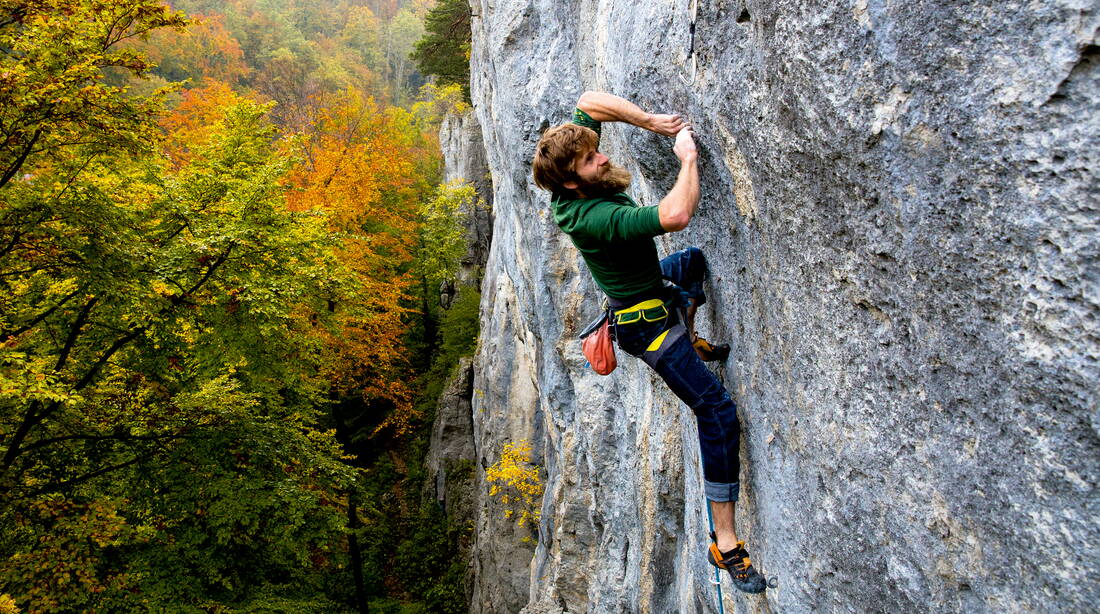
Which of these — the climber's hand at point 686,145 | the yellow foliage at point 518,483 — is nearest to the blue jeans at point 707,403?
the climber's hand at point 686,145

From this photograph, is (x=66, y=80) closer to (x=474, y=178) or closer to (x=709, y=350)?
(x=709, y=350)

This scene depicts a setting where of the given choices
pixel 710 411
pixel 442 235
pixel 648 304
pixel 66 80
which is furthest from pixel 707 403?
pixel 442 235

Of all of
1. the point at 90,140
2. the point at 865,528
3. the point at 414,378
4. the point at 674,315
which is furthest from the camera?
the point at 414,378

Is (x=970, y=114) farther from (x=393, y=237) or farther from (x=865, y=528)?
(x=393, y=237)

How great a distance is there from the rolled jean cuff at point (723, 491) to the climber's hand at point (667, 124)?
6.37 feet

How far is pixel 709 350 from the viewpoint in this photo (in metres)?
3.74

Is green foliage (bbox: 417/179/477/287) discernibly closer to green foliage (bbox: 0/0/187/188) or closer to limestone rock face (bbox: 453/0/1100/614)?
green foliage (bbox: 0/0/187/188)

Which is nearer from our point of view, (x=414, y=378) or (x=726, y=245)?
(x=726, y=245)

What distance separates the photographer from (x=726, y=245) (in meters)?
3.44

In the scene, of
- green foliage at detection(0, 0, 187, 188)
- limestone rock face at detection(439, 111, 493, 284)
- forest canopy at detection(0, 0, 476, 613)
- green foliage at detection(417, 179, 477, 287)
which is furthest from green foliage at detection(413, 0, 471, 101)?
green foliage at detection(0, 0, 187, 188)

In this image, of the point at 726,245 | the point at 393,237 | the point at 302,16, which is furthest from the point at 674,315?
the point at 302,16

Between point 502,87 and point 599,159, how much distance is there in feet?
17.2

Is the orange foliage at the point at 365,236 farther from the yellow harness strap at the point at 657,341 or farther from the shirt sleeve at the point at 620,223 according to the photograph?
the shirt sleeve at the point at 620,223

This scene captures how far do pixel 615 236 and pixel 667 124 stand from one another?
0.69m
